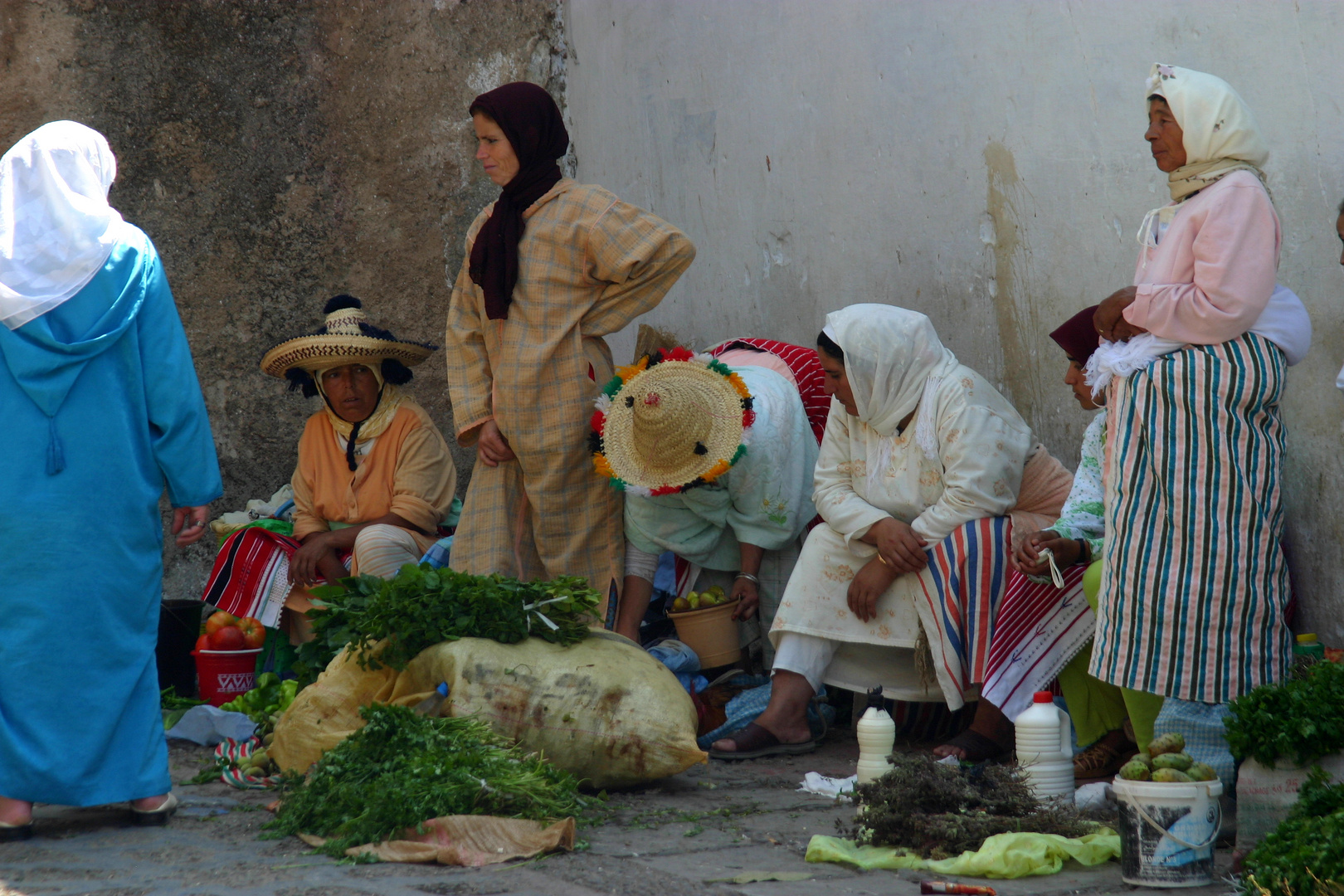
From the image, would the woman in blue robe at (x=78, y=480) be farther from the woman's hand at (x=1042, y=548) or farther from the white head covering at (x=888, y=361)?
the woman's hand at (x=1042, y=548)

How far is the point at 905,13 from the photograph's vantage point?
17.4 feet

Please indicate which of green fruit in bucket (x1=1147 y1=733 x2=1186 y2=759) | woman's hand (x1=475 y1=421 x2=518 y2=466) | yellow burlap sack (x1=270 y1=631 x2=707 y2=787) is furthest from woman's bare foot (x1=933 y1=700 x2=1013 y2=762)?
woman's hand (x1=475 y1=421 x2=518 y2=466)

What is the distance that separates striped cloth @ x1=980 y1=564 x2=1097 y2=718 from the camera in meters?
4.04

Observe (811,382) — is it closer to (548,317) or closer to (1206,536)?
(548,317)

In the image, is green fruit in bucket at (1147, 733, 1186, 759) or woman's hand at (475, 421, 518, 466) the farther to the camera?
woman's hand at (475, 421, 518, 466)

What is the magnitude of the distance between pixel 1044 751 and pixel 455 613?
1.72 metres

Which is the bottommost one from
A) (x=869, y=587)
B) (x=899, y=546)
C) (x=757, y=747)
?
(x=757, y=747)

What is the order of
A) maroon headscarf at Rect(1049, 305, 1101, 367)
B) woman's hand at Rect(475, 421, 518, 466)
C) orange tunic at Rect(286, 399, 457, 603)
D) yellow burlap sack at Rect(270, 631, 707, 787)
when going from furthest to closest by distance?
orange tunic at Rect(286, 399, 457, 603) → woman's hand at Rect(475, 421, 518, 466) → maroon headscarf at Rect(1049, 305, 1101, 367) → yellow burlap sack at Rect(270, 631, 707, 787)

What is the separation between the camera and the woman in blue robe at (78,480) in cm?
363

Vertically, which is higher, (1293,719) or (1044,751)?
(1293,719)

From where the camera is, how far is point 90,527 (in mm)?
3732

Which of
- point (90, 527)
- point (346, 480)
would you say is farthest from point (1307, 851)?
point (346, 480)

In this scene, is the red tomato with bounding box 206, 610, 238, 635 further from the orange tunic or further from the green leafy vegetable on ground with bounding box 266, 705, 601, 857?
the green leafy vegetable on ground with bounding box 266, 705, 601, 857

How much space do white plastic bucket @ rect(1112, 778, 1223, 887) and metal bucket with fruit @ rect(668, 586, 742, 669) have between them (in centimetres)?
226
